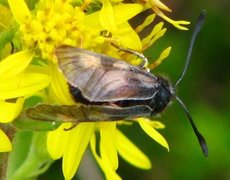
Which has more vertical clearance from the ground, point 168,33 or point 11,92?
point 11,92

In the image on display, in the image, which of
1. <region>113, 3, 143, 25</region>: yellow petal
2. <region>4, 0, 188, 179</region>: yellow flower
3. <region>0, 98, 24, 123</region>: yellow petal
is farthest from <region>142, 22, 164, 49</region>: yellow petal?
<region>0, 98, 24, 123</region>: yellow petal

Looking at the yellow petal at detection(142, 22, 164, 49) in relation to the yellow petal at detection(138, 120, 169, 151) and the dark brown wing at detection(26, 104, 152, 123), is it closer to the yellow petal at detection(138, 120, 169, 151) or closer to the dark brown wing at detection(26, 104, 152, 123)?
the yellow petal at detection(138, 120, 169, 151)

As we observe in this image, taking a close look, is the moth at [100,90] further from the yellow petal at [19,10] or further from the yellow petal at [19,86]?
the yellow petal at [19,10]

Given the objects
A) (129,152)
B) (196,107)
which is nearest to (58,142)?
(129,152)

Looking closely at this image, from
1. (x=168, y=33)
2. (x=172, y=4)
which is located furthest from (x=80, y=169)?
(x=172, y=4)

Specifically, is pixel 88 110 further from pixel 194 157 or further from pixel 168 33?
pixel 168 33

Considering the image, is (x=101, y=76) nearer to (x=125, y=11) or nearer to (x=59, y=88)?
(x=59, y=88)

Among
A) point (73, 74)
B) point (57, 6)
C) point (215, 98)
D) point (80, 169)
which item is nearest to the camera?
point (73, 74)

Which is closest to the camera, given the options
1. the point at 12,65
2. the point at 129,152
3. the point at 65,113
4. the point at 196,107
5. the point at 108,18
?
the point at 65,113
